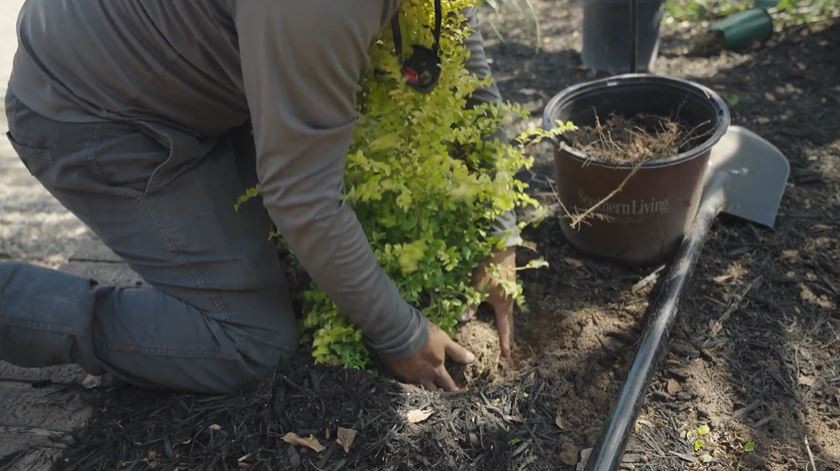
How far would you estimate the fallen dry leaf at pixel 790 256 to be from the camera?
2643 mm

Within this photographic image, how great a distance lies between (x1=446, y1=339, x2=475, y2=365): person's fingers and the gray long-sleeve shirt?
160 millimetres

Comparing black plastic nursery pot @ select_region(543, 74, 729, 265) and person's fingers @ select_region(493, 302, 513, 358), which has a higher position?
black plastic nursery pot @ select_region(543, 74, 729, 265)

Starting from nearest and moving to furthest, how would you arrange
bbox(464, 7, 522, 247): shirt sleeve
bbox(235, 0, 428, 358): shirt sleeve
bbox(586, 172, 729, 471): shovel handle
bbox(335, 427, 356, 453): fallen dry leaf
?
1. bbox(235, 0, 428, 358): shirt sleeve
2. bbox(586, 172, 729, 471): shovel handle
3. bbox(335, 427, 356, 453): fallen dry leaf
4. bbox(464, 7, 522, 247): shirt sleeve

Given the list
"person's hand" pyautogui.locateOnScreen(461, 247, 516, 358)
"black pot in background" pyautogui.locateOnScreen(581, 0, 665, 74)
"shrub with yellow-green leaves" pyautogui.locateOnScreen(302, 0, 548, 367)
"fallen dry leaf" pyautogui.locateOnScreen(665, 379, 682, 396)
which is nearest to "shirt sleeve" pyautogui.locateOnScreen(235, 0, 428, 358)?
"shrub with yellow-green leaves" pyautogui.locateOnScreen(302, 0, 548, 367)

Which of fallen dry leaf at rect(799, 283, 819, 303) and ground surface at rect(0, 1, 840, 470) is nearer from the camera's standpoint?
ground surface at rect(0, 1, 840, 470)

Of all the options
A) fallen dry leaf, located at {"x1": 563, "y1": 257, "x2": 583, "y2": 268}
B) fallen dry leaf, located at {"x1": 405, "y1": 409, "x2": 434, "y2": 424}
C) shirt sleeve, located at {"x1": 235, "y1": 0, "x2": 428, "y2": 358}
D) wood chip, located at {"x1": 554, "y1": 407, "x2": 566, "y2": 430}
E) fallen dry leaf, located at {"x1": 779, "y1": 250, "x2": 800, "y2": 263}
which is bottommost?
fallen dry leaf, located at {"x1": 779, "y1": 250, "x2": 800, "y2": 263}

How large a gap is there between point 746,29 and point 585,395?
2719mm

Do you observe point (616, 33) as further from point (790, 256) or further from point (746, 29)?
point (790, 256)

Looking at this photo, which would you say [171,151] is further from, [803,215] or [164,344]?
[803,215]

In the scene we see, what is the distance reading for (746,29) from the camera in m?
4.09

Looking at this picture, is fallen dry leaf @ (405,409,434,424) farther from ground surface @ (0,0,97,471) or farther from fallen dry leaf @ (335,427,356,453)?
ground surface @ (0,0,97,471)

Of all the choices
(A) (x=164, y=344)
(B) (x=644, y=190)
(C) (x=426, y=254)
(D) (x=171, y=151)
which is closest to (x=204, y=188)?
(D) (x=171, y=151)

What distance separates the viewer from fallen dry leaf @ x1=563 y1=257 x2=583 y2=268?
2672mm

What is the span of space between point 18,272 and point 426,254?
111 centimetres
